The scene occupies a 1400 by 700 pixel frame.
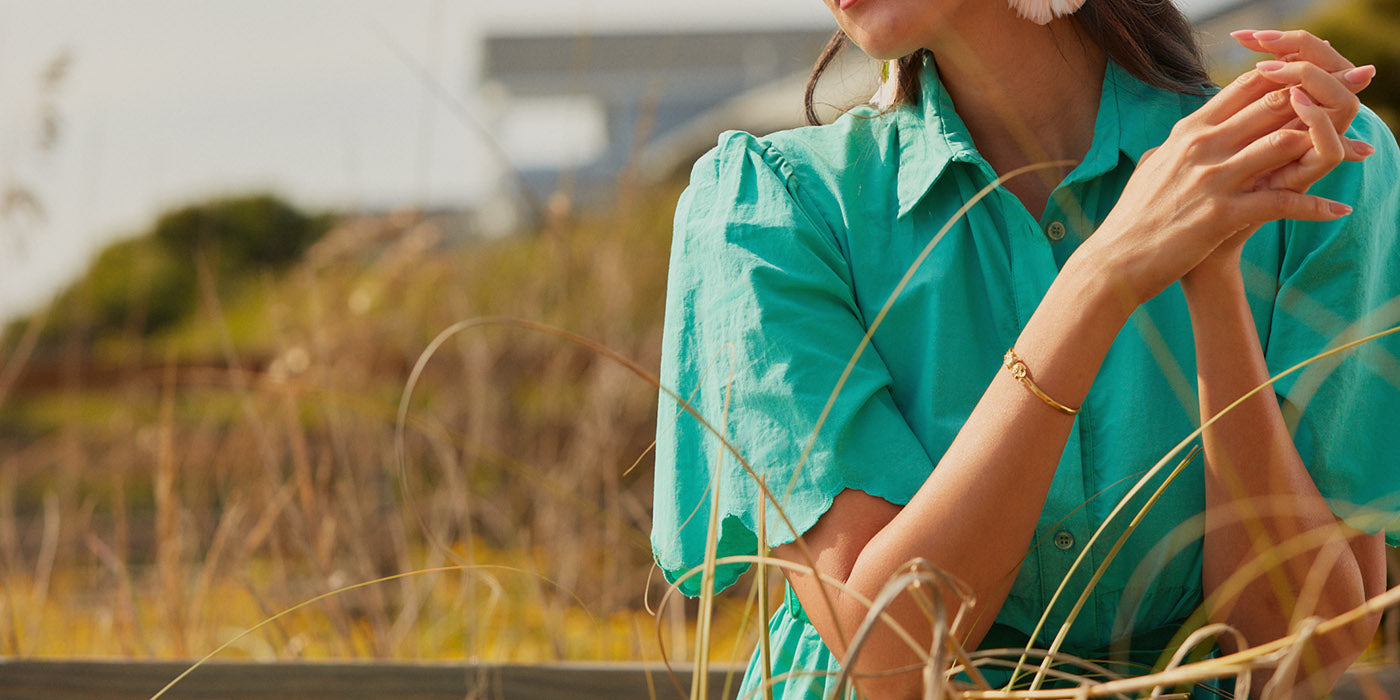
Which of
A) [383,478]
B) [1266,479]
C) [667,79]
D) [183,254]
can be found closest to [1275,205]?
[1266,479]

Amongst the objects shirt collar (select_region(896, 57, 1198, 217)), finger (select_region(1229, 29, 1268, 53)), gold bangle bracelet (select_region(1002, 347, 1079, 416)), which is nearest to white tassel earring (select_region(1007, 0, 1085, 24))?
shirt collar (select_region(896, 57, 1198, 217))

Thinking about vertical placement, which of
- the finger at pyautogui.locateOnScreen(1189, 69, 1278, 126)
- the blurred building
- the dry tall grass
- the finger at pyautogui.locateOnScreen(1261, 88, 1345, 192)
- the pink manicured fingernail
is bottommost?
the dry tall grass

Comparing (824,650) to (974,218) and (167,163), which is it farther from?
(167,163)

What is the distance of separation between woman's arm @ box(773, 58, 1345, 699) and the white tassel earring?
1.13 ft

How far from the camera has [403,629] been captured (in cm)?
246

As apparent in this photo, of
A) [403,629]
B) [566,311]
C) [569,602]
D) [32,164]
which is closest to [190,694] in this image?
[403,629]

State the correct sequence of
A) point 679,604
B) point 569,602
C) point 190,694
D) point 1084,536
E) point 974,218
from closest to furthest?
1. point 1084,536
2. point 974,218
3. point 190,694
4. point 679,604
5. point 569,602

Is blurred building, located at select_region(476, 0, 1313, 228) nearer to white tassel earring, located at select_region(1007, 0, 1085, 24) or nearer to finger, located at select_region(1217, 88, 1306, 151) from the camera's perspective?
white tassel earring, located at select_region(1007, 0, 1085, 24)

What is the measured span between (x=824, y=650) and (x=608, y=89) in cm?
1851

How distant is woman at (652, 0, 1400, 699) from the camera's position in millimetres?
1043

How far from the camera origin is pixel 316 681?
1.70m

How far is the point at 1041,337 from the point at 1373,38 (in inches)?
143

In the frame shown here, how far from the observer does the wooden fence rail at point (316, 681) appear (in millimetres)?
1677

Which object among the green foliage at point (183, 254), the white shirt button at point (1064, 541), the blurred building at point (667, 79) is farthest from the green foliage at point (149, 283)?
the white shirt button at point (1064, 541)
